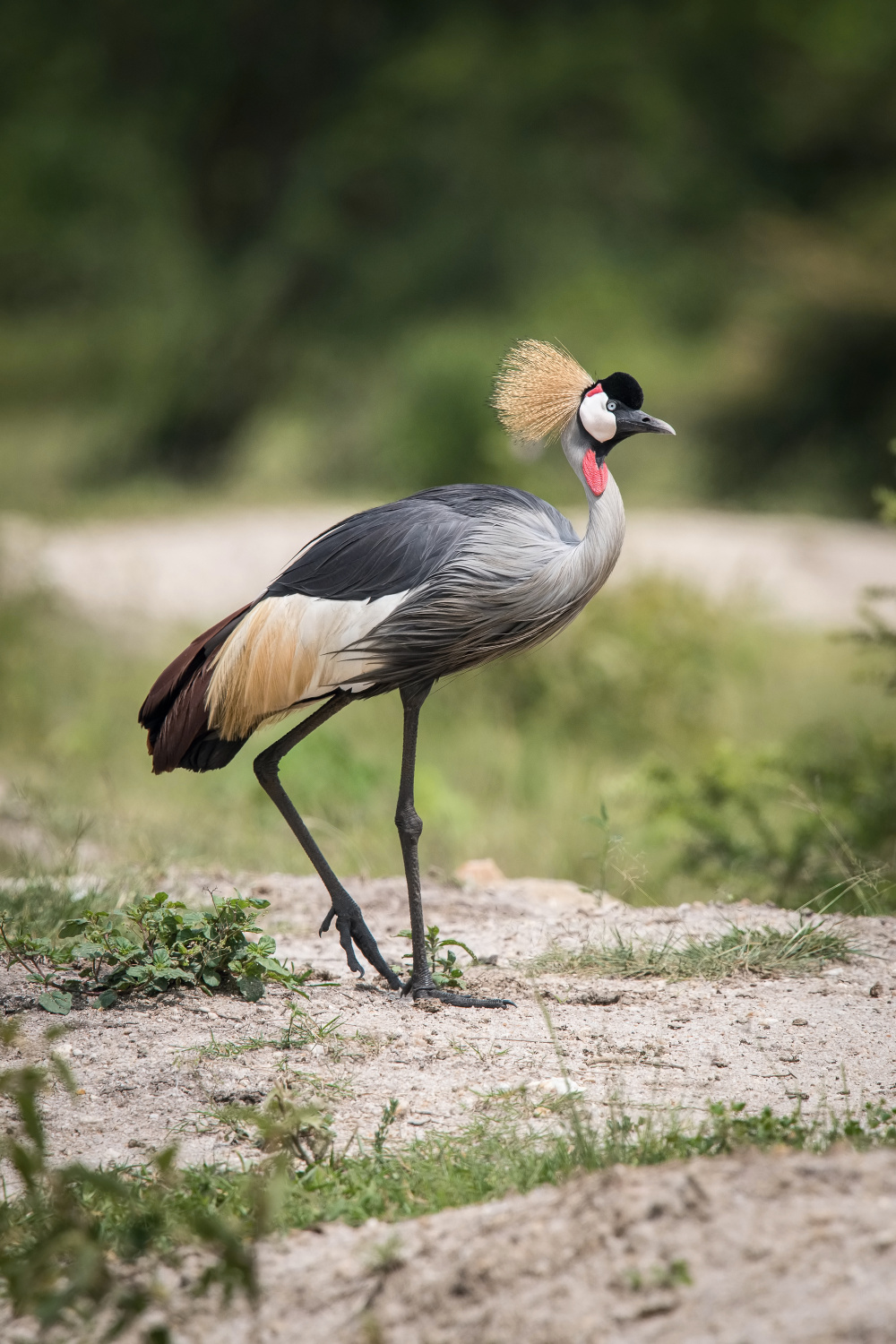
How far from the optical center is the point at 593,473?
150 inches

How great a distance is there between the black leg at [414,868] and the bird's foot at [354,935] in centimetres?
13

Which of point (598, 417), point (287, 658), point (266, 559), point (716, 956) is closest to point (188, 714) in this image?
point (287, 658)

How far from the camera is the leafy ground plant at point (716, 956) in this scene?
3.77 metres

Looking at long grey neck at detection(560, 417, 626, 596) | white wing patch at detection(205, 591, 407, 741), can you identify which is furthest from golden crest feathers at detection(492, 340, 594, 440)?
white wing patch at detection(205, 591, 407, 741)

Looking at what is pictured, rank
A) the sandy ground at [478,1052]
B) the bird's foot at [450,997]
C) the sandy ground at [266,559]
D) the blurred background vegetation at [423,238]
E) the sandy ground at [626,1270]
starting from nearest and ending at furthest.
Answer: the sandy ground at [626,1270] → the sandy ground at [478,1052] → the bird's foot at [450,997] → the sandy ground at [266,559] → the blurred background vegetation at [423,238]

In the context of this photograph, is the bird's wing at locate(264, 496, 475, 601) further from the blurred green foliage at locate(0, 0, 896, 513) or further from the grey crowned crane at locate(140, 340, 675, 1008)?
the blurred green foliage at locate(0, 0, 896, 513)

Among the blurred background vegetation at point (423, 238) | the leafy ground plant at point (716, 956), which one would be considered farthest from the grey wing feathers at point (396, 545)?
the blurred background vegetation at point (423, 238)

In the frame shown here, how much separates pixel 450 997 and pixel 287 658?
1063 mm

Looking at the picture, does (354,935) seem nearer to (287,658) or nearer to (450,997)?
(450,997)

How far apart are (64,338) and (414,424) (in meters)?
9.18

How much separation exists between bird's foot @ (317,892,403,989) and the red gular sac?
1418mm

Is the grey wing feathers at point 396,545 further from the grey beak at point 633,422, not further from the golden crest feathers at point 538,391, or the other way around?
the grey beak at point 633,422

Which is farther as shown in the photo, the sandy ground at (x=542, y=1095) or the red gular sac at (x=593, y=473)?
the red gular sac at (x=593, y=473)

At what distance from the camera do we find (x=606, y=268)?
21.1 meters
